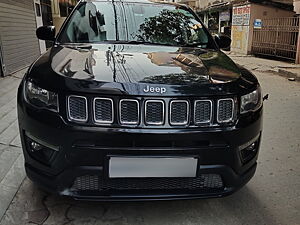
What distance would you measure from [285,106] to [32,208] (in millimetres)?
4915

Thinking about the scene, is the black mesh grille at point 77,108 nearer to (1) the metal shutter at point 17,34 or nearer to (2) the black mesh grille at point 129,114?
(2) the black mesh grille at point 129,114

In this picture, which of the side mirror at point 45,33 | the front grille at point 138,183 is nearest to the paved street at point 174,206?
the front grille at point 138,183

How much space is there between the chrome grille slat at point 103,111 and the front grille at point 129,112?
2.6 inches

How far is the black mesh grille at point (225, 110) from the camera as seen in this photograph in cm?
196

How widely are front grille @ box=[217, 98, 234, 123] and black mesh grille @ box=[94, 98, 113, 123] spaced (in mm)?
686

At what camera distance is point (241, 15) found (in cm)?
1706

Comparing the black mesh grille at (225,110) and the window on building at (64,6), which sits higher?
the window on building at (64,6)

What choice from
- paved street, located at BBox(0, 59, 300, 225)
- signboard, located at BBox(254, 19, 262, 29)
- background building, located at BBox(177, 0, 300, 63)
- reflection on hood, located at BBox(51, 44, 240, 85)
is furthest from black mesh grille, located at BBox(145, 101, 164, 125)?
signboard, located at BBox(254, 19, 262, 29)

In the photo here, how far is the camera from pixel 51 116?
1.88 meters

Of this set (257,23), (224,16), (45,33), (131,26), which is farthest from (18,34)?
(224,16)

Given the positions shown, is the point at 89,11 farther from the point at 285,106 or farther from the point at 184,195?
the point at 285,106

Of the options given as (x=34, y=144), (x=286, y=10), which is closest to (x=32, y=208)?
(x=34, y=144)

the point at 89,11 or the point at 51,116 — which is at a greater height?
the point at 89,11

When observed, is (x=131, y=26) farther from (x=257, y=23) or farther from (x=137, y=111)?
(x=257, y=23)
